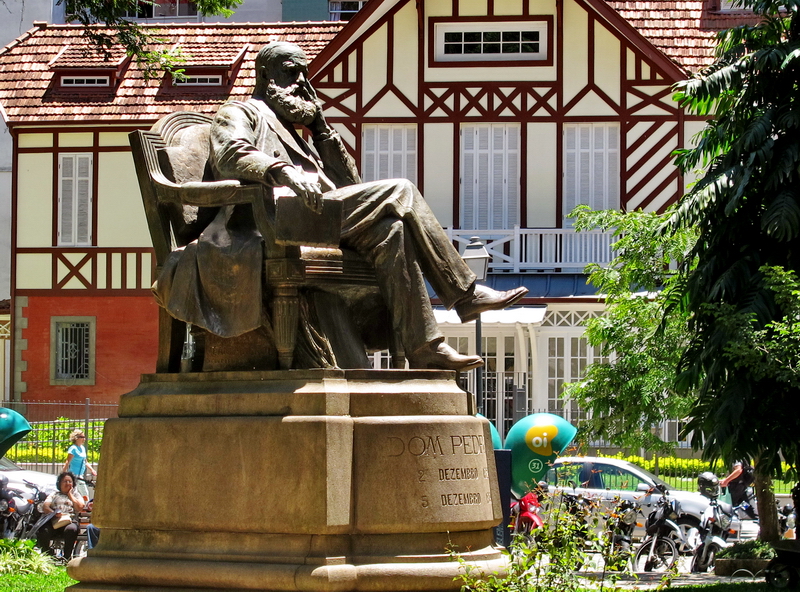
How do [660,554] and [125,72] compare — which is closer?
[660,554]

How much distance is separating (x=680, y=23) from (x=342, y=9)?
33.2ft

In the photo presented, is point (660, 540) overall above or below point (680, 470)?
above

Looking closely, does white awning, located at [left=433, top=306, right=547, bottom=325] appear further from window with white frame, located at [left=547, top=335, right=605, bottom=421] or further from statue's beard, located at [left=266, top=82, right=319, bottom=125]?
statue's beard, located at [left=266, top=82, right=319, bottom=125]

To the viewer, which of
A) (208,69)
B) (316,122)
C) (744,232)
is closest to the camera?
(316,122)

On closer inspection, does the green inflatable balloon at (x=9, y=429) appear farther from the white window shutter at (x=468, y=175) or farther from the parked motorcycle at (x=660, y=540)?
the white window shutter at (x=468, y=175)

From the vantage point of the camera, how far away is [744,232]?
1255 cm

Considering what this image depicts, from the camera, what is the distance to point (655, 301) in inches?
604

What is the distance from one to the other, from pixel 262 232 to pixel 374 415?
1049 millimetres

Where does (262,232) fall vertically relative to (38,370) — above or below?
above

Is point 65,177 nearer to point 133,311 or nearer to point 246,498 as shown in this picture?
point 133,311

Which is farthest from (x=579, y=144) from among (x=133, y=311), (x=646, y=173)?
(x=133, y=311)

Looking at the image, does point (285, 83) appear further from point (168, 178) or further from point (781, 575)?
point (781, 575)

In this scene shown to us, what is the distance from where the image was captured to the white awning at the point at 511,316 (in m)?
25.6

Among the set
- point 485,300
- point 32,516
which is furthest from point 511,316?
point 485,300
